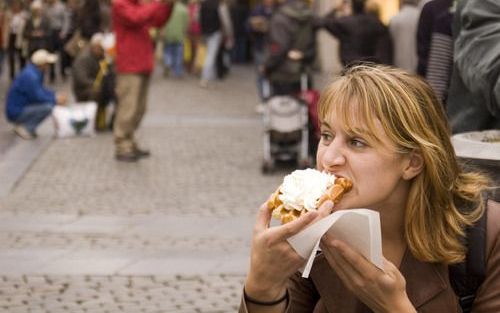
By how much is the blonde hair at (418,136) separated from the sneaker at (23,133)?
39.1ft

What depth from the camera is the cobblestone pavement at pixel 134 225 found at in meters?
6.32

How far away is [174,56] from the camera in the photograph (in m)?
25.0

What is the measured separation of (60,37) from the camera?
25141 mm

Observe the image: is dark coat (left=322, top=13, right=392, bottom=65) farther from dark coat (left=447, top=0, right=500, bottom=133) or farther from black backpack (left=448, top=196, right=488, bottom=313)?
black backpack (left=448, top=196, right=488, bottom=313)

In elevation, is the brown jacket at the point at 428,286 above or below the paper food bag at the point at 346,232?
below

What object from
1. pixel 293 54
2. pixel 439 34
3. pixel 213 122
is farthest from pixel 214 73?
pixel 439 34

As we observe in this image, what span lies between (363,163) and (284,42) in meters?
10.4

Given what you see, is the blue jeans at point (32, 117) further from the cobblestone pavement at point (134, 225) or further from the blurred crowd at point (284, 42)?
the blurred crowd at point (284, 42)

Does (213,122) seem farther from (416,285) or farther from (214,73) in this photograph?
(416,285)

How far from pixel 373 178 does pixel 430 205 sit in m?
0.18

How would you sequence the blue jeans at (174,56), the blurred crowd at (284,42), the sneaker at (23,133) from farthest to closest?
the blue jeans at (174,56) < the sneaker at (23,133) < the blurred crowd at (284,42)

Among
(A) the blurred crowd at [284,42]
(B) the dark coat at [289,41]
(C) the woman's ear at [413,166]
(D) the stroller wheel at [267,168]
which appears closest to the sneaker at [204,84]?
(A) the blurred crowd at [284,42]

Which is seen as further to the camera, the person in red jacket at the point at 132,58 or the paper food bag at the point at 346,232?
the person in red jacket at the point at 132,58

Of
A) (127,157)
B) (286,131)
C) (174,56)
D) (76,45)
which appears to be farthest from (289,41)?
(174,56)
